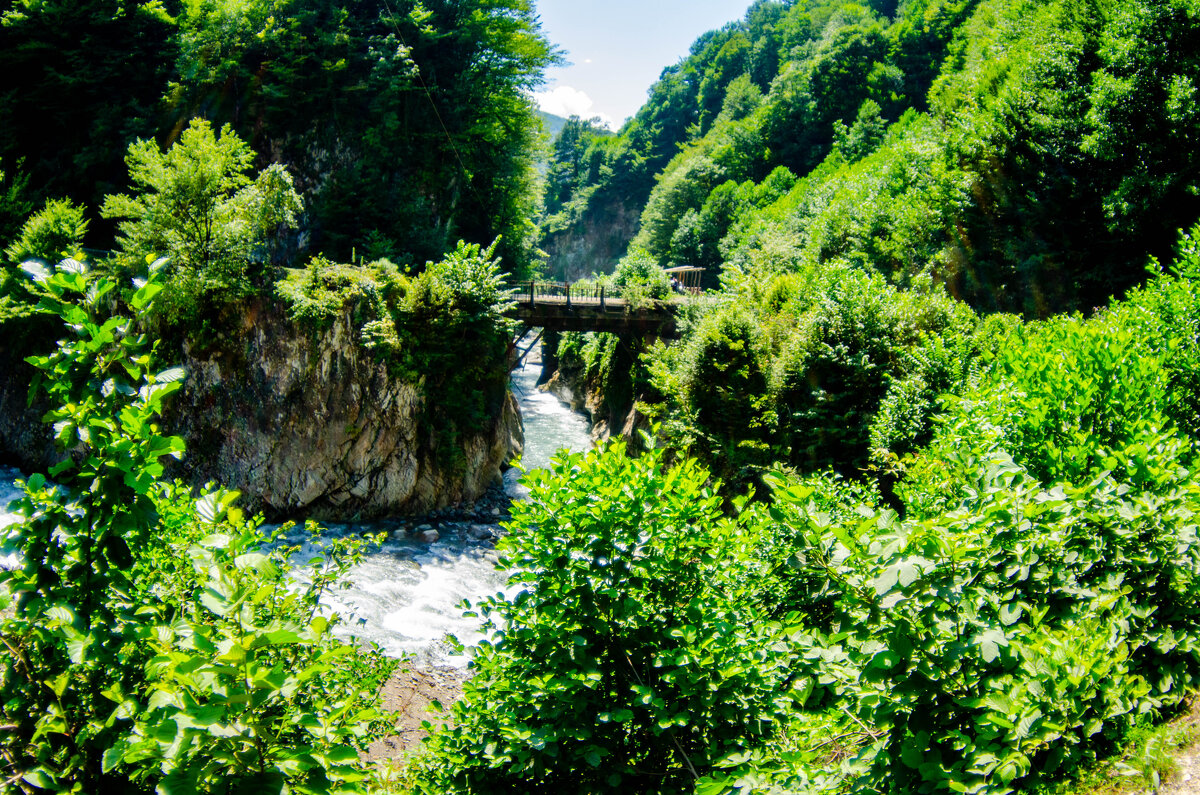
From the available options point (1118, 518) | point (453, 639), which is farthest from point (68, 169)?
point (1118, 518)

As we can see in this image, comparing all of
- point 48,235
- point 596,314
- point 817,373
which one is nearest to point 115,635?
point 817,373

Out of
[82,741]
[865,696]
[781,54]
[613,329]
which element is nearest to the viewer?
[82,741]

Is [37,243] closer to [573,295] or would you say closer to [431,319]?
[431,319]

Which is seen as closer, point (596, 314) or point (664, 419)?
point (664, 419)

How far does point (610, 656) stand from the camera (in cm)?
363

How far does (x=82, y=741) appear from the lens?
1947 mm

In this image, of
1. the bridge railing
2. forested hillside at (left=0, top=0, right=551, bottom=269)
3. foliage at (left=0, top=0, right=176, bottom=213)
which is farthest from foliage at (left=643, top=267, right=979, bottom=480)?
foliage at (left=0, top=0, right=176, bottom=213)

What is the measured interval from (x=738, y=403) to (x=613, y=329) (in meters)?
8.20

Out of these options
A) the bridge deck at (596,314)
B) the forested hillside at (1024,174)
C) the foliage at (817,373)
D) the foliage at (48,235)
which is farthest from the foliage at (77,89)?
the forested hillside at (1024,174)

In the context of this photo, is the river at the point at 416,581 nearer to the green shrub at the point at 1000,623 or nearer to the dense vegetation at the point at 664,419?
the dense vegetation at the point at 664,419

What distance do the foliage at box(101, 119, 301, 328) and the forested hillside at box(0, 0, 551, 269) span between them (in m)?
4.57

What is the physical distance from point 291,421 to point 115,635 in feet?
53.8

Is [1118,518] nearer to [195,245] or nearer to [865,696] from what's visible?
[865,696]

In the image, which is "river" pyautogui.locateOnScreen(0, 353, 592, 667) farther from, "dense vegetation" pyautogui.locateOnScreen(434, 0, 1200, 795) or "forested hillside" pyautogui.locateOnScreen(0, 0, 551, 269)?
"forested hillside" pyautogui.locateOnScreen(0, 0, 551, 269)
